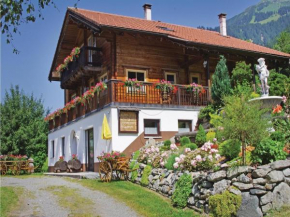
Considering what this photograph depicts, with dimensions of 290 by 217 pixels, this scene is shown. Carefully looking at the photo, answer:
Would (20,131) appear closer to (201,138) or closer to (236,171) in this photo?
(201,138)

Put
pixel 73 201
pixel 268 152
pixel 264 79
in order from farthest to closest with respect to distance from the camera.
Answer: pixel 264 79 < pixel 73 201 < pixel 268 152

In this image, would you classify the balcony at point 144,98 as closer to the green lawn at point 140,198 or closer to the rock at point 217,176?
the green lawn at point 140,198

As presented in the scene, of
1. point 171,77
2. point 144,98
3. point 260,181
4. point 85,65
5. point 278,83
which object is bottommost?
point 260,181

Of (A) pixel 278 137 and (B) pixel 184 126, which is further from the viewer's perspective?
(B) pixel 184 126

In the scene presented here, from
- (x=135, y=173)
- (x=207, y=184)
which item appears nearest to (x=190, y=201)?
A: (x=207, y=184)

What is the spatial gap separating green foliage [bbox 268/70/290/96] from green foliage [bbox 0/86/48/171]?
19042mm

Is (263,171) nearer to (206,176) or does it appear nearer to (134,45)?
(206,176)

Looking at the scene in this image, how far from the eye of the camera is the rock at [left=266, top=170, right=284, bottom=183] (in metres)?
8.51

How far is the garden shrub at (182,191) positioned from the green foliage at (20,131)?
22487mm

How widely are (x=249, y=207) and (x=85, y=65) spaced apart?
1293 cm

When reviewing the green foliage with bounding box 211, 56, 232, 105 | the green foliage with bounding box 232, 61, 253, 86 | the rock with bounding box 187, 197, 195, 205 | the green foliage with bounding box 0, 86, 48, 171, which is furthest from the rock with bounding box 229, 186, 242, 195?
the green foliage with bounding box 0, 86, 48, 171

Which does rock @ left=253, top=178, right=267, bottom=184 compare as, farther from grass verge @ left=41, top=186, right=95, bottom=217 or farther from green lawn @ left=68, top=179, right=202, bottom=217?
grass verge @ left=41, top=186, right=95, bottom=217

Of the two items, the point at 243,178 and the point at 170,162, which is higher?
the point at 170,162

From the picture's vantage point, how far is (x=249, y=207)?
8.42m
